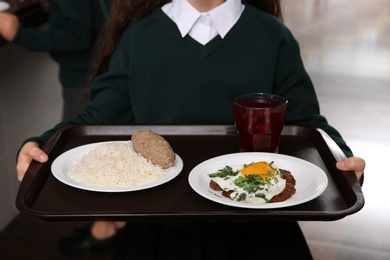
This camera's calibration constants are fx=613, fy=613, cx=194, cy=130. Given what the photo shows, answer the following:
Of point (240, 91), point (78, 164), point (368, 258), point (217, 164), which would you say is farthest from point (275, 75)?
point (368, 258)

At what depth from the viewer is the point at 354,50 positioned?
5262 millimetres

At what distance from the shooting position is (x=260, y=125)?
1.26 m

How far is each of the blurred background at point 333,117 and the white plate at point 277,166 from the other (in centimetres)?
134

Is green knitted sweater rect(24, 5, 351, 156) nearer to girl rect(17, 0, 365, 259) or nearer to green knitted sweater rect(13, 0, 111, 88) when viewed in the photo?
girl rect(17, 0, 365, 259)

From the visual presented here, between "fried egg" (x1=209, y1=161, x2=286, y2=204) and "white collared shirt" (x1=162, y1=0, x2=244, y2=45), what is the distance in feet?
1.63

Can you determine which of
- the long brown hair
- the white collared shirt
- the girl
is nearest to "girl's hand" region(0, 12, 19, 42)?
the long brown hair

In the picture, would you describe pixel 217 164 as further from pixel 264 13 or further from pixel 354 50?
pixel 354 50

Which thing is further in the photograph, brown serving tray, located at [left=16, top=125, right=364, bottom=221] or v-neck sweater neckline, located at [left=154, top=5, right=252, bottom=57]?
v-neck sweater neckline, located at [left=154, top=5, right=252, bottom=57]

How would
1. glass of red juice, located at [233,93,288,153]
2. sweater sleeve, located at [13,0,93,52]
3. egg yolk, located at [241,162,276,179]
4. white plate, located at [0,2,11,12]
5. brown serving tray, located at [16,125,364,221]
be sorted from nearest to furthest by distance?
brown serving tray, located at [16,125,364,221] → egg yolk, located at [241,162,276,179] → glass of red juice, located at [233,93,288,153] → sweater sleeve, located at [13,0,93,52] → white plate, located at [0,2,11,12]

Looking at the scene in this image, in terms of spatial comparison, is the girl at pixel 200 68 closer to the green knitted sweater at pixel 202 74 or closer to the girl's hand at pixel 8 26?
the green knitted sweater at pixel 202 74

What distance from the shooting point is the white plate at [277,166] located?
1056 millimetres

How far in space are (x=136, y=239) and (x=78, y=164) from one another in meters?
0.33

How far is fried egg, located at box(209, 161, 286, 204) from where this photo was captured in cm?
110

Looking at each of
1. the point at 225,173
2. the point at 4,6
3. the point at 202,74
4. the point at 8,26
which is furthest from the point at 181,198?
the point at 4,6
